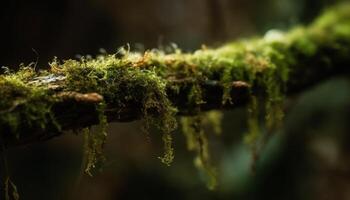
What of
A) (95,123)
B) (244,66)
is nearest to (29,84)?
(95,123)

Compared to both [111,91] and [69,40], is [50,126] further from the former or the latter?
[69,40]

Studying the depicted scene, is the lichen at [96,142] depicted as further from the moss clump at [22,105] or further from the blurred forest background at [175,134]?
the blurred forest background at [175,134]

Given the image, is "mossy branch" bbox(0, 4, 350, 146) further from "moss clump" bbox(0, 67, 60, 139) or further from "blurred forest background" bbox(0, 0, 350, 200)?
"blurred forest background" bbox(0, 0, 350, 200)

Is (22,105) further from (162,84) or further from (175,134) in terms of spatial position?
(175,134)

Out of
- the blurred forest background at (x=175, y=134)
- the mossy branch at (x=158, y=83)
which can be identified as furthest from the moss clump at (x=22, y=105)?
the blurred forest background at (x=175, y=134)

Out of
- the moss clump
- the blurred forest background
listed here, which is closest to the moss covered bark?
the moss clump

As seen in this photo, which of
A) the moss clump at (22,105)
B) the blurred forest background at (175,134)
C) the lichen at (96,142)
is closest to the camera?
the moss clump at (22,105)
